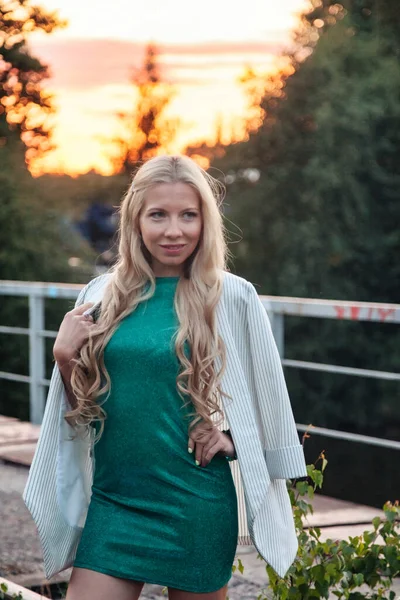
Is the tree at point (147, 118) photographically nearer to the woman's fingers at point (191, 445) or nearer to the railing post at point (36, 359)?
the railing post at point (36, 359)

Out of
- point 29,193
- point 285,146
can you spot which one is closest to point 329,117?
point 285,146

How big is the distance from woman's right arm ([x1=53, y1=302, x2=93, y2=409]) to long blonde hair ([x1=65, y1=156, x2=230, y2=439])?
23mm

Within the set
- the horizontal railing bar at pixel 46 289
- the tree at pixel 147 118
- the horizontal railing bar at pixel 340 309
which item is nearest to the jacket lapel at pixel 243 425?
the horizontal railing bar at pixel 340 309

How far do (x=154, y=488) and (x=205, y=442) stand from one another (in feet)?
0.53

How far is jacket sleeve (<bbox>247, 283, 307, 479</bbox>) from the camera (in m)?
2.41

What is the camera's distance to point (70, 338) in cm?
245

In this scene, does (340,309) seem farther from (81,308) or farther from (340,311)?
(81,308)

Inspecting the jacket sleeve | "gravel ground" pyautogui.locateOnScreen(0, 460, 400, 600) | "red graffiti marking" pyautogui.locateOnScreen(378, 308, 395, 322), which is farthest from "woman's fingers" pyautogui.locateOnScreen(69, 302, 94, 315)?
"red graffiti marking" pyautogui.locateOnScreen(378, 308, 395, 322)

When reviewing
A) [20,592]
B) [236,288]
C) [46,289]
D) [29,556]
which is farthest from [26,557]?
[46,289]

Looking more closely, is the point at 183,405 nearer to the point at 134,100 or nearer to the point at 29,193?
the point at 29,193

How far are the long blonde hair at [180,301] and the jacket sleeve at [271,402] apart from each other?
0.09 m

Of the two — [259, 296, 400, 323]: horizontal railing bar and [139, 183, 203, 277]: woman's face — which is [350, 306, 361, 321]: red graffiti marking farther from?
[139, 183, 203, 277]: woman's face

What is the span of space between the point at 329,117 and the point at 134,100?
105 ft

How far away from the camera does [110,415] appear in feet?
7.89
